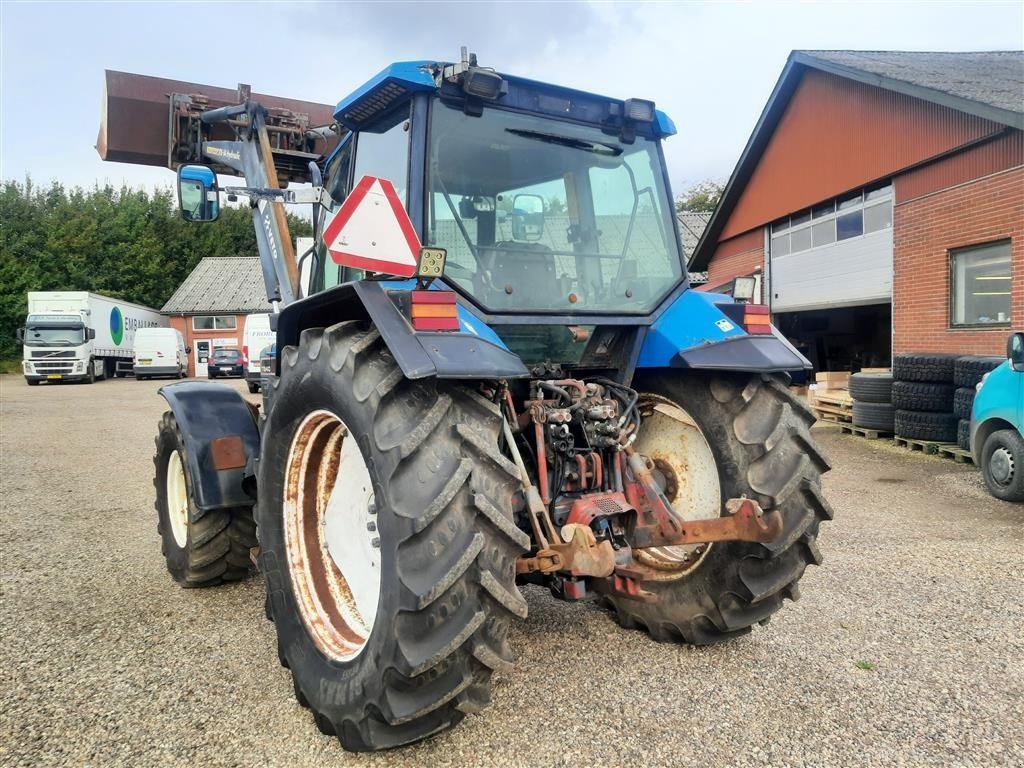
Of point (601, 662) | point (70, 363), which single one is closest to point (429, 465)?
point (601, 662)

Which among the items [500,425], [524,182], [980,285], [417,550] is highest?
[980,285]

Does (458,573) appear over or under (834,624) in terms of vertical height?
over

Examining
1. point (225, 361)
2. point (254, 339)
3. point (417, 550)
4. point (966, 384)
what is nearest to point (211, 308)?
point (225, 361)

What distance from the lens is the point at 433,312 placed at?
2.61m

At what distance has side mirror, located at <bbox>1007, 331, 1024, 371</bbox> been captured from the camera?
6469 mm

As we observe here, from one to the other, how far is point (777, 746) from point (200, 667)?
239cm

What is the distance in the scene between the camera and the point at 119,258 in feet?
151

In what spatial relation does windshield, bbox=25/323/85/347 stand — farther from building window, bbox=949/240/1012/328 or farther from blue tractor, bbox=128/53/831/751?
building window, bbox=949/240/1012/328

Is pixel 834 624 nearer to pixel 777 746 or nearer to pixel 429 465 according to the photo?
pixel 777 746

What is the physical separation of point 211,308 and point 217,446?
42170 mm

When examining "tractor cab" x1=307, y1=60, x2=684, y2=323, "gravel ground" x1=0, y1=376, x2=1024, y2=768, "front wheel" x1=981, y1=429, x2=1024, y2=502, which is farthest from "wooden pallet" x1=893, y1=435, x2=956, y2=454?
"tractor cab" x1=307, y1=60, x2=684, y2=323

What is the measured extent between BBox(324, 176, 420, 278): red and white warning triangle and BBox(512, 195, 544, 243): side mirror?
0.81 m

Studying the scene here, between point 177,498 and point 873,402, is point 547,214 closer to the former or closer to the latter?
point 177,498

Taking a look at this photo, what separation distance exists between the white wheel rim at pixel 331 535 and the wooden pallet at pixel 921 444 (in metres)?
8.56
